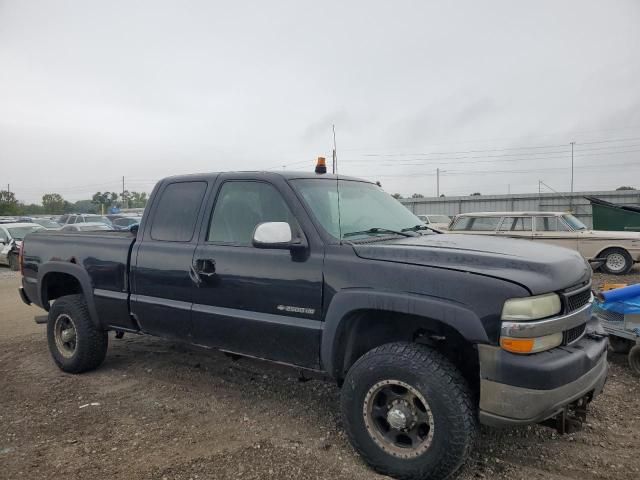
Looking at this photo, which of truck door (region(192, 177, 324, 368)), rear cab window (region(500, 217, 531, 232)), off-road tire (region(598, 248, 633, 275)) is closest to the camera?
truck door (region(192, 177, 324, 368))

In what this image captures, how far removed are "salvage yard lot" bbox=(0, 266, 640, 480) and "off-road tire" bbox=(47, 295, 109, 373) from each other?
0.14 meters

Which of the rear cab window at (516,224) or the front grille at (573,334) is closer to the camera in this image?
the front grille at (573,334)

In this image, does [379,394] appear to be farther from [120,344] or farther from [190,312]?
[120,344]

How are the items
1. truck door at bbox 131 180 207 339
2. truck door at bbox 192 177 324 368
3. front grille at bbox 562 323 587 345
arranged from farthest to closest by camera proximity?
truck door at bbox 131 180 207 339, truck door at bbox 192 177 324 368, front grille at bbox 562 323 587 345

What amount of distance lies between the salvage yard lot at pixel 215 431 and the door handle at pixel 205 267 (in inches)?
29.7

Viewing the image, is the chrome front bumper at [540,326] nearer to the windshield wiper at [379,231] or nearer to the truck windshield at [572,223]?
the windshield wiper at [379,231]

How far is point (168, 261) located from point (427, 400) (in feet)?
7.64

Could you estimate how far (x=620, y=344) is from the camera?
511cm

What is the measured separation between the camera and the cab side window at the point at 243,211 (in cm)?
367

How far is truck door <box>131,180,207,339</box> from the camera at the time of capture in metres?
3.96

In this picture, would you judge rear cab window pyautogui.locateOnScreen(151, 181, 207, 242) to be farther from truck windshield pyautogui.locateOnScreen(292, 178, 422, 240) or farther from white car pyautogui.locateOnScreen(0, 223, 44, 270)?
white car pyautogui.locateOnScreen(0, 223, 44, 270)

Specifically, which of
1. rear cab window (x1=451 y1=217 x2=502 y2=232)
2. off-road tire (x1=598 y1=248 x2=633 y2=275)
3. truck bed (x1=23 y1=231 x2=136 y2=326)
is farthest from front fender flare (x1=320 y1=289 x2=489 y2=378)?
off-road tire (x1=598 y1=248 x2=633 y2=275)

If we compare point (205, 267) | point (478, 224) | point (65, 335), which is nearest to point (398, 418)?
point (205, 267)

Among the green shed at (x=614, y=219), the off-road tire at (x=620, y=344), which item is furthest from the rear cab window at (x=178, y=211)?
the green shed at (x=614, y=219)
